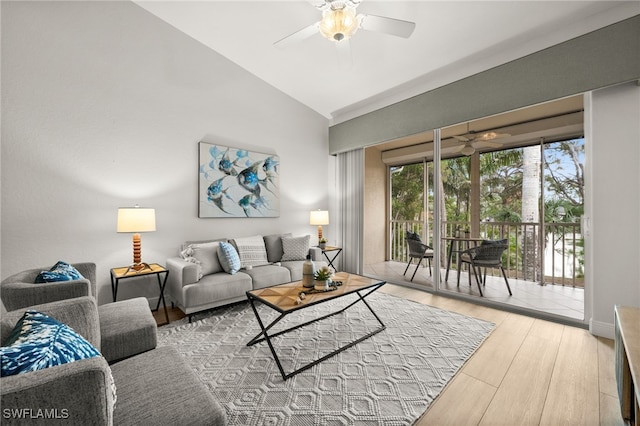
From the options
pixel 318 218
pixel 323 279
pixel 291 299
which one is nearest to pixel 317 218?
pixel 318 218

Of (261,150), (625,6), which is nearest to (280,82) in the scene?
(261,150)

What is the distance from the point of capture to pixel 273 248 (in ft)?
13.4

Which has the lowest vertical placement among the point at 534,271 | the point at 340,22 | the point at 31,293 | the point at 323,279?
the point at 534,271

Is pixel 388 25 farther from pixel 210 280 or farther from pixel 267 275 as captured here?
pixel 210 280

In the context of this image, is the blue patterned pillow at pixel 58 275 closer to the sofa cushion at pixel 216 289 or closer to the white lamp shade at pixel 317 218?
the sofa cushion at pixel 216 289

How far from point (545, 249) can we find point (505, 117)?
2072mm

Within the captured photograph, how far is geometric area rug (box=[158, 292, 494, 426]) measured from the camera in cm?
160

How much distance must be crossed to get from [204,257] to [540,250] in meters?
4.83

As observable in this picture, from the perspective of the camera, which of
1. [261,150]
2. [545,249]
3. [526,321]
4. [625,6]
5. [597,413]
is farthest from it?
[261,150]

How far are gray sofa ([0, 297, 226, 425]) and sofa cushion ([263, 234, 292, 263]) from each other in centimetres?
261

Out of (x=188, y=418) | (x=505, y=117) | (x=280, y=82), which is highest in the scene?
(x=280, y=82)

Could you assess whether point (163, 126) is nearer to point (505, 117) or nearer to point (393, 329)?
point (393, 329)

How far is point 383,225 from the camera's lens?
6.00m

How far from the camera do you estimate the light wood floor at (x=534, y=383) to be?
1.55 m
